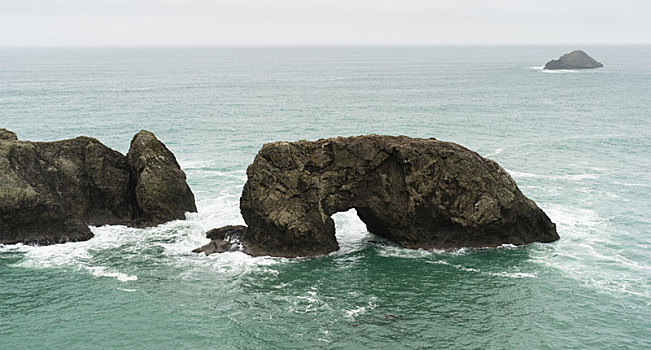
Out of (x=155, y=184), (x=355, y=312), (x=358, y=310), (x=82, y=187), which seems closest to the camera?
(x=355, y=312)

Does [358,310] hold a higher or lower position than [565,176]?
lower

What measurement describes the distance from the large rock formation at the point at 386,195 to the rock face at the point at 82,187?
7532 millimetres

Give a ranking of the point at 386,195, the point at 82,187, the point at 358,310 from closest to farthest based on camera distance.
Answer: the point at 358,310 < the point at 386,195 < the point at 82,187

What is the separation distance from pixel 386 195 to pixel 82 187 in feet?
81.6

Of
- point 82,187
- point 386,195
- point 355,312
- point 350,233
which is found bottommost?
point 355,312

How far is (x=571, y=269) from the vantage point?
40.4m

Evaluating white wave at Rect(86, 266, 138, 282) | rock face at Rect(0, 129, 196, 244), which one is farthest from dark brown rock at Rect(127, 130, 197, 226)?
white wave at Rect(86, 266, 138, 282)

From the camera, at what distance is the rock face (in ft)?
145

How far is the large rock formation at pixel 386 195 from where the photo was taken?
43188 mm

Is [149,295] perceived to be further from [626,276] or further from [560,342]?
[626,276]

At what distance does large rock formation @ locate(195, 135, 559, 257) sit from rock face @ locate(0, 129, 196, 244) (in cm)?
753

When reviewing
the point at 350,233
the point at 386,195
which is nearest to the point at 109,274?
the point at 350,233

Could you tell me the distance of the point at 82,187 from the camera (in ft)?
160

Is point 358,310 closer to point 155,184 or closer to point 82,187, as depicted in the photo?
point 155,184
